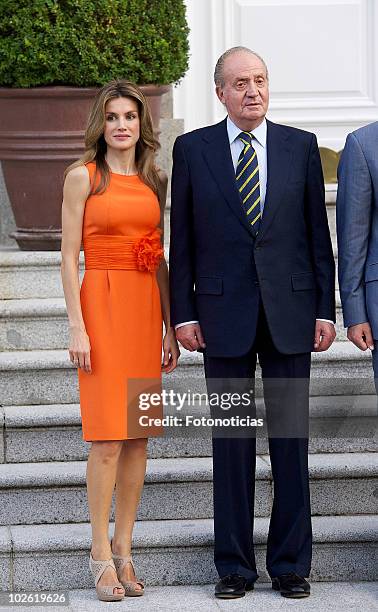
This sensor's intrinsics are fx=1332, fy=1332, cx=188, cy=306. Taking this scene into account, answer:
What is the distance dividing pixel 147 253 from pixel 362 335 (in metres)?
0.73

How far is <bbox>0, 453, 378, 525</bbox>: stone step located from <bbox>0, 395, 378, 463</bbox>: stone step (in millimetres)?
73

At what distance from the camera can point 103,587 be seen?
4.27 meters

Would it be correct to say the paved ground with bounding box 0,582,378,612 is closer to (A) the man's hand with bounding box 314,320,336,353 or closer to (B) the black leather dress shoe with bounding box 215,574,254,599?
(B) the black leather dress shoe with bounding box 215,574,254,599

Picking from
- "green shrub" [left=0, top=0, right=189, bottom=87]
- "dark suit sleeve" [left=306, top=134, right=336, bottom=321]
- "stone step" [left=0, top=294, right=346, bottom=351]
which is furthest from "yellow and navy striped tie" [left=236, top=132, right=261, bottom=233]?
"green shrub" [left=0, top=0, right=189, bottom=87]

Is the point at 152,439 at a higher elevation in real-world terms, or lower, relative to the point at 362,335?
lower

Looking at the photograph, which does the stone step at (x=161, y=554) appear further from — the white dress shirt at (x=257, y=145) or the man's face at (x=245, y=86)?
the man's face at (x=245, y=86)

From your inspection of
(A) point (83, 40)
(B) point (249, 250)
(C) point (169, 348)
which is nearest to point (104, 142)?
(B) point (249, 250)

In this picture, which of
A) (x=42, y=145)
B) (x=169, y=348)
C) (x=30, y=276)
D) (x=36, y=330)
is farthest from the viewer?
(x=42, y=145)

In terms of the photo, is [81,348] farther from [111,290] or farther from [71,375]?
[71,375]

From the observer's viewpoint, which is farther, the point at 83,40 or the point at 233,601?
the point at 83,40

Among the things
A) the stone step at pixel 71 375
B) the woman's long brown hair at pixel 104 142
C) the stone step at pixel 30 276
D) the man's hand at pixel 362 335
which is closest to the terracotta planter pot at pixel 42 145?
the stone step at pixel 30 276

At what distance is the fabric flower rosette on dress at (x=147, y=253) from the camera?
424 cm

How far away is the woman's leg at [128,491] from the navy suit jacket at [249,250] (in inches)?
16.1

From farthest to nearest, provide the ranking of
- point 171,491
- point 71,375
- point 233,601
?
point 71,375 < point 171,491 < point 233,601
